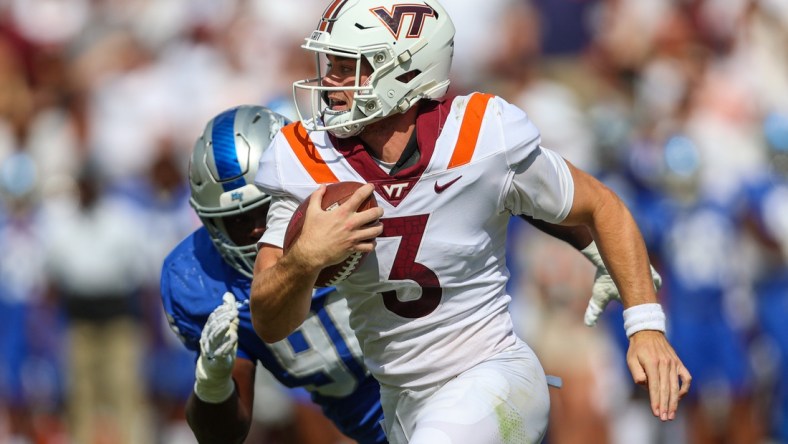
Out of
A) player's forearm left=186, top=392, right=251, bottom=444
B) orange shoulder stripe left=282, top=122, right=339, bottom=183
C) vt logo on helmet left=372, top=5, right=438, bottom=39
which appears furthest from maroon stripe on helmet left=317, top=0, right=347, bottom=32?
player's forearm left=186, top=392, right=251, bottom=444

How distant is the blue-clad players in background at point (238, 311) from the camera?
15.5 ft

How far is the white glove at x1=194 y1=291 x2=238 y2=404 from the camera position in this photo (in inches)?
176

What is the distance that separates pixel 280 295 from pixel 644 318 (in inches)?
39.8

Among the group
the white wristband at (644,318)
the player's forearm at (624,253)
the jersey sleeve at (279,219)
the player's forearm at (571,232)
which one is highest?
the jersey sleeve at (279,219)

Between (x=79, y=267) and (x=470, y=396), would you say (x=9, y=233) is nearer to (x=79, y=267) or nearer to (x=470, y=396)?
(x=79, y=267)

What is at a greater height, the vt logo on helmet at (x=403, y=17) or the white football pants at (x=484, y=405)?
the vt logo on helmet at (x=403, y=17)

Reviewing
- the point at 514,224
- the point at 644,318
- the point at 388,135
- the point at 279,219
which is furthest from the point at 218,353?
the point at 514,224

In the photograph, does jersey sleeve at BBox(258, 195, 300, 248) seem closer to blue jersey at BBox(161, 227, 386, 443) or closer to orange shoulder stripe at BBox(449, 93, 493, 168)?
orange shoulder stripe at BBox(449, 93, 493, 168)

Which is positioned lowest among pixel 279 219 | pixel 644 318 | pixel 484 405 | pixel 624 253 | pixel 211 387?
pixel 211 387

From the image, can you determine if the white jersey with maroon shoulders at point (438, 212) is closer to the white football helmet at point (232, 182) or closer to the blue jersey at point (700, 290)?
the white football helmet at point (232, 182)

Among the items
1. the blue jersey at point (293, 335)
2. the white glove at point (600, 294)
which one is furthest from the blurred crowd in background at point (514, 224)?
the white glove at point (600, 294)

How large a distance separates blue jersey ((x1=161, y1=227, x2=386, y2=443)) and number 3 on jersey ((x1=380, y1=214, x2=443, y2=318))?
84cm

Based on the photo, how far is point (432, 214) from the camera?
3.93 m

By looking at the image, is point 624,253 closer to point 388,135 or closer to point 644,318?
point 644,318
